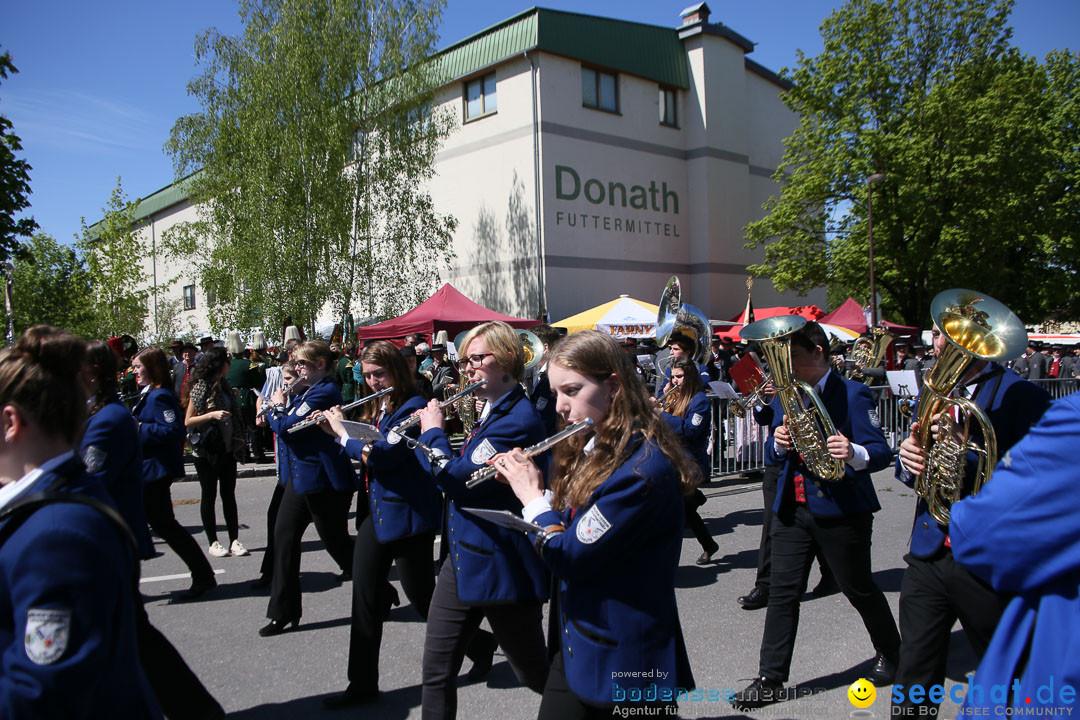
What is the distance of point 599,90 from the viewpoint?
906 inches

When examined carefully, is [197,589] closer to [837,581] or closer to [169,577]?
[169,577]

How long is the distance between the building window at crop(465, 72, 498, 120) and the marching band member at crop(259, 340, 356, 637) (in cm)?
1899

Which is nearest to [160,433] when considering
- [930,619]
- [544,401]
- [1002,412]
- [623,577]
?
[544,401]

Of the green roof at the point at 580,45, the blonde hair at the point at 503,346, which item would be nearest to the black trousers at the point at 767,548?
the blonde hair at the point at 503,346

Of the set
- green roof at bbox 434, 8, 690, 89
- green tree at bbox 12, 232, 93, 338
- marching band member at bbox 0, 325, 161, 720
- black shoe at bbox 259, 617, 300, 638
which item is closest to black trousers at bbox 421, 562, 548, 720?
marching band member at bbox 0, 325, 161, 720

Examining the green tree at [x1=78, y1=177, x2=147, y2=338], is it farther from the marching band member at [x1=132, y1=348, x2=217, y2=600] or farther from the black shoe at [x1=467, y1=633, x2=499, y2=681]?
the black shoe at [x1=467, y1=633, x2=499, y2=681]

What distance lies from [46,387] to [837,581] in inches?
136

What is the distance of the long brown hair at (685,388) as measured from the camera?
560cm

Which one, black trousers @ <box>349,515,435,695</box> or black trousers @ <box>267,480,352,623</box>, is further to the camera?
black trousers @ <box>267,480,352,623</box>

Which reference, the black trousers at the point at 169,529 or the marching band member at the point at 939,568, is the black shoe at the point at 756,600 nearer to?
the marching band member at the point at 939,568

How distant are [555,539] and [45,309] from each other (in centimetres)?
3689

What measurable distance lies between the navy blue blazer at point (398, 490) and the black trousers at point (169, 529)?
95.1 inches

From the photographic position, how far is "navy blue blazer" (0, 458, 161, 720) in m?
1.48

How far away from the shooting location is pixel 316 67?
18109mm
